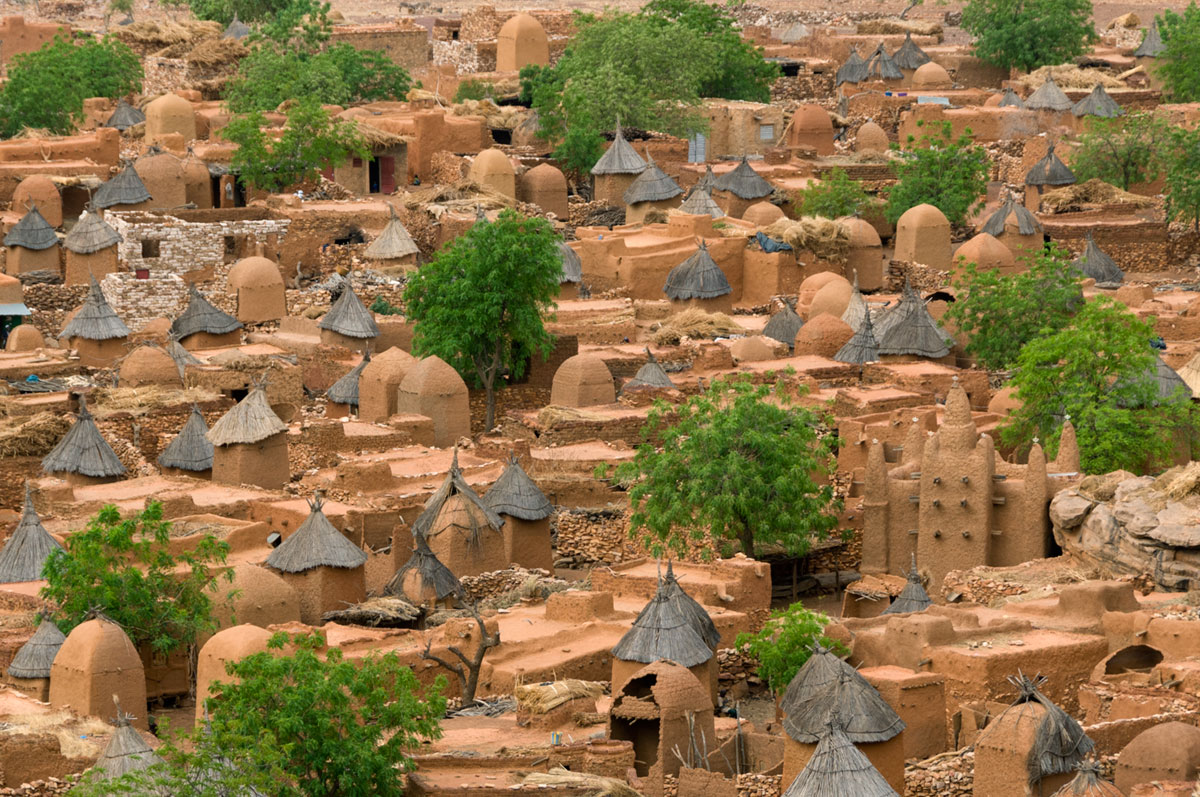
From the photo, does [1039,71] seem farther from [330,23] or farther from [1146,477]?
[1146,477]

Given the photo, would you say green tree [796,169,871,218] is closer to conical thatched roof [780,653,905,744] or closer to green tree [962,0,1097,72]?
green tree [962,0,1097,72]

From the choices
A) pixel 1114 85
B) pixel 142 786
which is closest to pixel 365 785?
pixel 142 786

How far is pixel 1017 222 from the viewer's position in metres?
63.9

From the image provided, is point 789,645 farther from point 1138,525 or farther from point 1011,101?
point 1011,101

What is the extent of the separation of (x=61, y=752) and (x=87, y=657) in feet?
9.50

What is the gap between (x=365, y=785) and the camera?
31203 mm

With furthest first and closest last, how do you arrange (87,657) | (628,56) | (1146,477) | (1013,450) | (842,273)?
(628,56) < (842,273) < (1013,450) < (1146,477) < (87,657)

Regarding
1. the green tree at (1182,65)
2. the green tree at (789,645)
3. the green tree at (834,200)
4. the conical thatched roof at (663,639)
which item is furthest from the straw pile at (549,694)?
the green tree at (1182,65)

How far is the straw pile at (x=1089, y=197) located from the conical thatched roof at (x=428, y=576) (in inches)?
1147

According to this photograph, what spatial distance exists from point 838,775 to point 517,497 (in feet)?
45.1

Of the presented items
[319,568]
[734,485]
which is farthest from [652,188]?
[319,568]

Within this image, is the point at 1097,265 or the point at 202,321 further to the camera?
the point at 1097,265

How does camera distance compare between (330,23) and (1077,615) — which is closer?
(1077,615)

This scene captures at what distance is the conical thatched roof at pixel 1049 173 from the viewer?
69.2 metres
